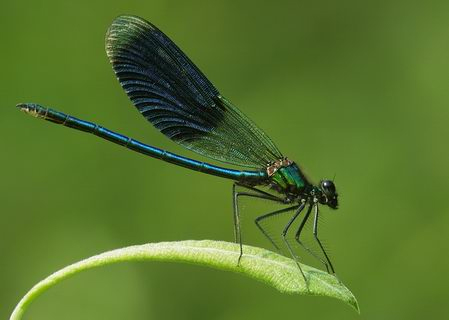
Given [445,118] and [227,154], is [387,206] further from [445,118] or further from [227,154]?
[227,154]

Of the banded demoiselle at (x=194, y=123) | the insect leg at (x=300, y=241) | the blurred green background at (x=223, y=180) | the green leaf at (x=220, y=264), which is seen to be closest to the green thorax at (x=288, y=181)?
the banded demoiselle at (x=194, y=123)

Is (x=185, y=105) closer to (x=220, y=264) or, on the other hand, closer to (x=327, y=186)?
(x=327, y=186)

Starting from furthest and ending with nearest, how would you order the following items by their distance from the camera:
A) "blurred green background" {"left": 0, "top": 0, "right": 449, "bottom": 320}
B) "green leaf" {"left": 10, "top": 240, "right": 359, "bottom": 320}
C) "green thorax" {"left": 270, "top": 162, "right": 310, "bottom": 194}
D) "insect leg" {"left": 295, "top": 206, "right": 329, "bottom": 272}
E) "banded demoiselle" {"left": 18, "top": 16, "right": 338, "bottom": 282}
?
"blurred green background" {"left": 0, "top": 0, "right": 449, "bottom": 320} < "green thorax" {"left": 270, "top": 162, "right": 310, "bottom": 194} < "banded demoiselle" {"left": 18, "top": 16, "right": 338, "bottom": 282} < "insect leg" {"left": 295, "top": 206, "right": 329, "bottom": 272} < "green leaf" {"left": 10, "top": 240, "right": 359, "bottom": 320}

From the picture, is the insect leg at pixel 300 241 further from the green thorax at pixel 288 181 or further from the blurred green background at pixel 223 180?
the blurred green background at pixel 223 180

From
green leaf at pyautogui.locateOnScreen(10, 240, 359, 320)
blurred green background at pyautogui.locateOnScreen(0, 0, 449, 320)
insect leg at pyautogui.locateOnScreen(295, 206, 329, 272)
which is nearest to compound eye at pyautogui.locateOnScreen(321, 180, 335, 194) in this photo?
insect leg at pyautogui.locateOnScreen(295, 206, 329, 272)

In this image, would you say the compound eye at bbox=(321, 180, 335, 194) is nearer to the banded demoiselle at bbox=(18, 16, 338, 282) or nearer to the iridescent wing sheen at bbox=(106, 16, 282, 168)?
the banded demoiselle at bbox=(18, 16, 338, 282)

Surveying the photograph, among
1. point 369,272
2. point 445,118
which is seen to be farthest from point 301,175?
point 445,118

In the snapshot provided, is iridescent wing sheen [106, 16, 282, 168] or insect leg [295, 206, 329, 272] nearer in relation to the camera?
insect leg [295, 206, 329, 272]

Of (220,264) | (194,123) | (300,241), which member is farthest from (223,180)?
(220,264)
